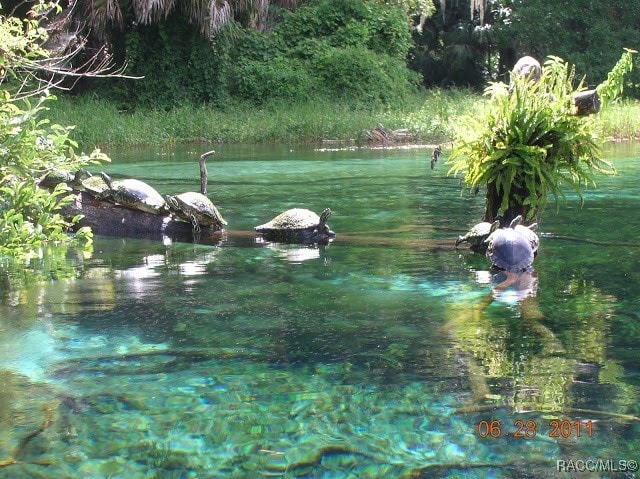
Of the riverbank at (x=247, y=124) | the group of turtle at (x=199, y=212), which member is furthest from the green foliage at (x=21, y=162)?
the riverbank at (x=247, y=124)

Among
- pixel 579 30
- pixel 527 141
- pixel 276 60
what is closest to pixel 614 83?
pixel 527 141

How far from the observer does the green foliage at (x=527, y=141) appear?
7.31 metres

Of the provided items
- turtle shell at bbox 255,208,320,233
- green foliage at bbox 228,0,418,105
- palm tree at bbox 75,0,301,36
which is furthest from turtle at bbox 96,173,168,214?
green foliage at bbox 228,0,418,105

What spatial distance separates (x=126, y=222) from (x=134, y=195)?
48cm

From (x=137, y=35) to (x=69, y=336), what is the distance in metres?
20.8

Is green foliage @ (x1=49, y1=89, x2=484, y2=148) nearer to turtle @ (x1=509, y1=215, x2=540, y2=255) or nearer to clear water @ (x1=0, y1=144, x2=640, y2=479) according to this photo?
clear water @ (x1=0, y1=144, x2=640, y2=479)

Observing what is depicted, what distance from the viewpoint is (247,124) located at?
21.4 metres

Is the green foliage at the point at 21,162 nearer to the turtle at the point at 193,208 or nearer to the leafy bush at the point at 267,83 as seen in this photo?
the turtle at the point at 193,208

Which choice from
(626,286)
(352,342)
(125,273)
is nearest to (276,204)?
(125,273)

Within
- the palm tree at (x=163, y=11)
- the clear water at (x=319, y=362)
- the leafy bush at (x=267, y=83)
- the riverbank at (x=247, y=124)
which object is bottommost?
the clear water at (x=319, y=362)

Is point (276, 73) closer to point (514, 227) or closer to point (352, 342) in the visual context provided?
point (514, 227)

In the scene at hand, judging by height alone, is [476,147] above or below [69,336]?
above

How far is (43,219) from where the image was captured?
20.3ft

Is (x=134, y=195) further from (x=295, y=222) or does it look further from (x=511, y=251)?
(x=511, y=251)
